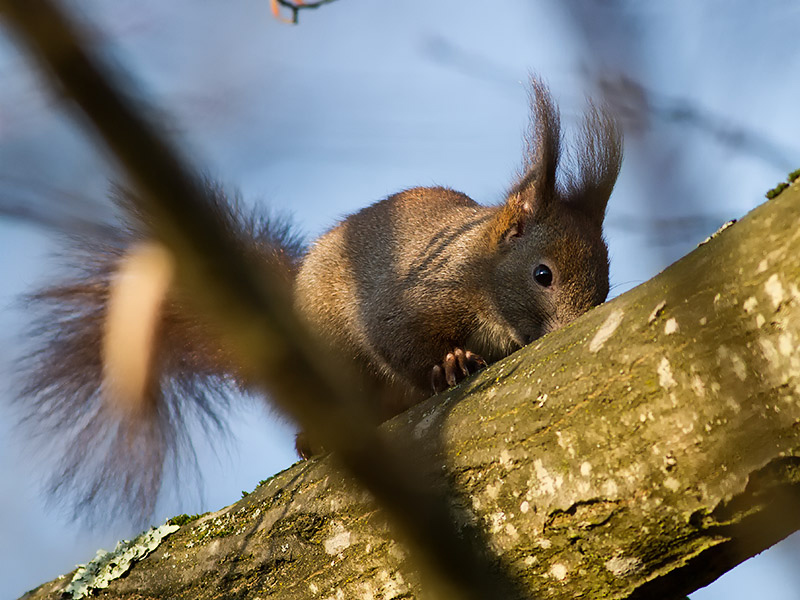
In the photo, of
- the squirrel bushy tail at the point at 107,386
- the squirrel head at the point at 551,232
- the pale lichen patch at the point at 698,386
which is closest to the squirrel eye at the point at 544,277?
the squirrel head at the point at 551,232

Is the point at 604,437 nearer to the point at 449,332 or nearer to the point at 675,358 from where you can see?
the point at 675,358

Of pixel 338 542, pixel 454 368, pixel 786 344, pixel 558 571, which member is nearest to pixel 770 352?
pixel 786 344

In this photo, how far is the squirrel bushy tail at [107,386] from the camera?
11.8 feet

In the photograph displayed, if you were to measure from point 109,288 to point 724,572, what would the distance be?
312cm

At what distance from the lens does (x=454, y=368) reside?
339 centimetres

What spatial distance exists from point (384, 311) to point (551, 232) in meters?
0.85

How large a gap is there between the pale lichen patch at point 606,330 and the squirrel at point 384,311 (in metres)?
1.61

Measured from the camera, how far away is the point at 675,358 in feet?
5.45

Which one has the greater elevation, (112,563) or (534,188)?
(534,188)

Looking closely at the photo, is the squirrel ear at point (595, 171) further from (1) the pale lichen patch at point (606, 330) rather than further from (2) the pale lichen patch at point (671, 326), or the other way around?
(2) the pale lichen patch at point (671, 326)

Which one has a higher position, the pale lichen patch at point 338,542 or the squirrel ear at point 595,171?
the squirrel ear at point 595,171

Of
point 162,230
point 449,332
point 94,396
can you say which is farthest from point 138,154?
point 94,396

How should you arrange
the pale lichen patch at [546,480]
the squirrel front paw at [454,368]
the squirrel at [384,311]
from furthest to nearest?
the squirrel at [384,311]
the squirrel front paw at [454,368]
the pale lichen patch at [546,480]

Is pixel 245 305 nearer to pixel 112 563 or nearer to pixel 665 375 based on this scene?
pixel 665 375
